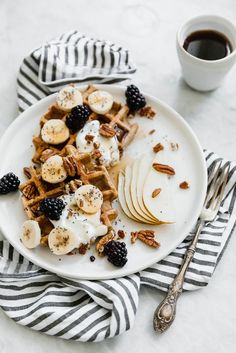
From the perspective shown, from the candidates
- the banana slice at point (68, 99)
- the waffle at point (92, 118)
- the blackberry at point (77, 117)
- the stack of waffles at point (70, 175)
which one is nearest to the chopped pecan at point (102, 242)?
the stack of waffles at point (70, 175)

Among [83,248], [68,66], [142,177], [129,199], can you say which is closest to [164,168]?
[142,177]

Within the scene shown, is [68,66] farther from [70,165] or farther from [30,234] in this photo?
[30,234]

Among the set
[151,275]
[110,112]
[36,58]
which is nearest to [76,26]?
[36,58]

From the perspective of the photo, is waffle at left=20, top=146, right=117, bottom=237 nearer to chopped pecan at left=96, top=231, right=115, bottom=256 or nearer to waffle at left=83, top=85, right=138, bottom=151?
chopped pecan at left=96, top=231, right=115, bottom=256

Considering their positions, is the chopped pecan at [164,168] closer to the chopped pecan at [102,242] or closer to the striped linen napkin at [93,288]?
the striped linen napkin at [93,288]

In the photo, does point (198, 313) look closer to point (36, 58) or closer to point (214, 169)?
point (214, 169)

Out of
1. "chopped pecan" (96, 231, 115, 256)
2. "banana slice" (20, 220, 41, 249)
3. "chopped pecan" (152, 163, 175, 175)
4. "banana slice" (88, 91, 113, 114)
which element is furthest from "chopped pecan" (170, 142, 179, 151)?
"banana slice" (20, 220, 41, 249)
